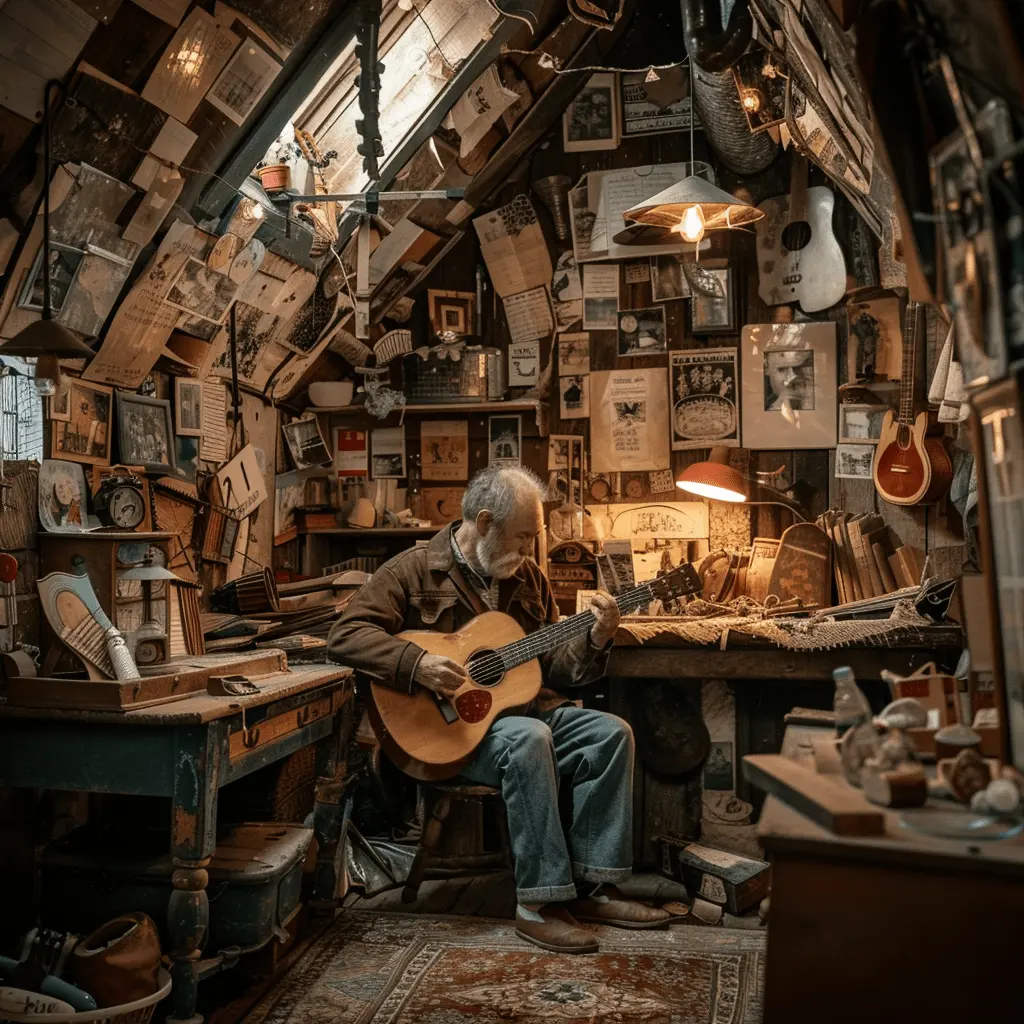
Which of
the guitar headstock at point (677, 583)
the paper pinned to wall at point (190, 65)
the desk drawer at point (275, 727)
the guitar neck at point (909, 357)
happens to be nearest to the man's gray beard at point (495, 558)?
the guitar headstock at point (677, 583)

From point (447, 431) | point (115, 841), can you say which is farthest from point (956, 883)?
Answer: point (447, 431)

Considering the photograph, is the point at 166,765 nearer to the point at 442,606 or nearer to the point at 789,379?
the point at 442,606

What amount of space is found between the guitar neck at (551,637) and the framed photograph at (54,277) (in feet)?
5.90

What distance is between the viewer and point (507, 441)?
5609 millimetres

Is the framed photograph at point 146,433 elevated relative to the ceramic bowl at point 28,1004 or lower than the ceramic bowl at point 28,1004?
elevated

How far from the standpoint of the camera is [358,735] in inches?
177

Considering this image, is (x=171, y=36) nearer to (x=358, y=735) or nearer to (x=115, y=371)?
(x=115, y=371)

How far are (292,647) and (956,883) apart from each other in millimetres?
3153

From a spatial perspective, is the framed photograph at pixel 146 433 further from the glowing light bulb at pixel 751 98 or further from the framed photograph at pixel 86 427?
the glowing light bulb at pixel 751 98

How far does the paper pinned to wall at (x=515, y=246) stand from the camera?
18.2 feet

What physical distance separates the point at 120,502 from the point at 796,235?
327cm

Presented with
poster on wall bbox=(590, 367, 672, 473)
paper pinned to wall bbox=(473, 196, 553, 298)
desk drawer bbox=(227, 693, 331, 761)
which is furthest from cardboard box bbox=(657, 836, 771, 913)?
paper pinned to wall bbox=(473, 196, 553, 298)

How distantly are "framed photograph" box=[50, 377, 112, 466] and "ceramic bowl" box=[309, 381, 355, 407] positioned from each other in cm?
171

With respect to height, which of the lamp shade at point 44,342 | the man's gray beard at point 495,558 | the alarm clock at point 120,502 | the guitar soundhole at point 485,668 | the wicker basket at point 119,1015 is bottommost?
the wicker basket at point 119,1015
